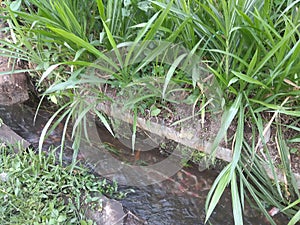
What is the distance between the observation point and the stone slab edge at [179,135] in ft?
6.25

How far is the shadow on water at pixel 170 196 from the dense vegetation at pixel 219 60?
176 mm

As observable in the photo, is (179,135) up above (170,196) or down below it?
above

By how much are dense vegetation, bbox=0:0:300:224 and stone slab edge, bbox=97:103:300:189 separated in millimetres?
84

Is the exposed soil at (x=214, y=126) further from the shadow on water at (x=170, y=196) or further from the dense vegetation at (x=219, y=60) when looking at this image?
the shadow on water at (x=170, y=196)

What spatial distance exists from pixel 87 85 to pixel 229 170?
92 cm

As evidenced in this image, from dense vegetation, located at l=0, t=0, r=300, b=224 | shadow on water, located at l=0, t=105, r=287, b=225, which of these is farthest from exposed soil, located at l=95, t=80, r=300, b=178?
shadow on water, located at l=0, t=105, r=287, b=225

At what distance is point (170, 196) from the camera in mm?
2123

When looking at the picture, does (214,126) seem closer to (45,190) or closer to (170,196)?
(170,196)

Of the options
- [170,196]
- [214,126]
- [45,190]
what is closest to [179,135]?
[214,126]

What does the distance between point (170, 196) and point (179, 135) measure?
387mm

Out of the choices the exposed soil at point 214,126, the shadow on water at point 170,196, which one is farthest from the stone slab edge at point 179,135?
the shadow on water at point 170,196

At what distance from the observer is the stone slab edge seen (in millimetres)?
1906

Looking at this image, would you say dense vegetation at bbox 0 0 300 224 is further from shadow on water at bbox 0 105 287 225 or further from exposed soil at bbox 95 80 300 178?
shadow on water at bbox 0 105 287 225

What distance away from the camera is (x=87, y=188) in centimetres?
195
